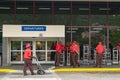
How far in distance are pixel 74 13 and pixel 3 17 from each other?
565cm

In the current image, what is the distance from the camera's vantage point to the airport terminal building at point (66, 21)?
1308 inches

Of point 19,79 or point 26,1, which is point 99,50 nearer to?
point 26,1

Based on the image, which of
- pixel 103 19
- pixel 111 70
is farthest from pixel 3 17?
pixel 111 70

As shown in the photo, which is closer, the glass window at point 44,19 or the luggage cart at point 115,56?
the luggage cart at point 115,56

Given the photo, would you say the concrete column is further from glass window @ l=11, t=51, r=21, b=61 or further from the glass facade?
the glass facade

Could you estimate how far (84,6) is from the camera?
110 feet

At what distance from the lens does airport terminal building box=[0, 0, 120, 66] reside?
33.2 metres

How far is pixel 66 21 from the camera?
3362 centimetres

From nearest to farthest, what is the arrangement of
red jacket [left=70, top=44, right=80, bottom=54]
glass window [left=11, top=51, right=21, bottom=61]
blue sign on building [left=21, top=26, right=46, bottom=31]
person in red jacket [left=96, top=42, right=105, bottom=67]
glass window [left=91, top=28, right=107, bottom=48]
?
red jacket [left=70, top=44, right=80, bottom=54] → person in red jacket [left=96, top=42, right=105, bottom=67] → blue sign on building [left=21, top=26, right=46, bottom=31] → glass window [left=11, top=51, right=21, bottom=61] → glass window [left=91, top=28, right=107, bottom=48]

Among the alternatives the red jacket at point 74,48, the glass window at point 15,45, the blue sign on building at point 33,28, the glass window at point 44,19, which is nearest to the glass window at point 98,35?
the red jacket at point 74,48

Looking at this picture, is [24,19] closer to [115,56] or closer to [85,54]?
[85,54]

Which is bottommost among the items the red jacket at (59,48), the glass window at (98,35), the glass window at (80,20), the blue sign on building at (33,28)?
the red jacket at (59,48)

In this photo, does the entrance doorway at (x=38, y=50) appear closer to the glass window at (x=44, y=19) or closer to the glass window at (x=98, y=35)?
the glass window at (x=44, y=19)

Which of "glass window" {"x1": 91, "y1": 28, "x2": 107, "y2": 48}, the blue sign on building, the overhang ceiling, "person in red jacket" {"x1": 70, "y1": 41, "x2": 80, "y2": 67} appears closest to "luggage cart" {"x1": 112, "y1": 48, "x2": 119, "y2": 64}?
"glass window" {"x1": 91, "y1": 28, "x2": 107, "y2": 48}
